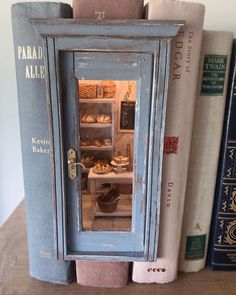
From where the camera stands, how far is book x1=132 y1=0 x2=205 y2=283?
18.9 inches

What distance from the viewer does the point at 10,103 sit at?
0.83 metres

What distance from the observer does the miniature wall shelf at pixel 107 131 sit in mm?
462

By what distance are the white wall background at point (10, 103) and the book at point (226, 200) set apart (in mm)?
226

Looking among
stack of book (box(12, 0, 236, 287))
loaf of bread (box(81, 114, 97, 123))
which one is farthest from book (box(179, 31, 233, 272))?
loaf of bread (box(81, 114, 97, 123))

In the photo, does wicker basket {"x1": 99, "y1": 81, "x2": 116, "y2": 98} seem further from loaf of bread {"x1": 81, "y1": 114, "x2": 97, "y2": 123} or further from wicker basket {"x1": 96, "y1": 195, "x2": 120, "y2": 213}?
wicker basket {"x1": 96, "y1": 195, "x2": 120, "y2": 213}

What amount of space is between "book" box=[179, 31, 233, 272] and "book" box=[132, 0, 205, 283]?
1.3 inches

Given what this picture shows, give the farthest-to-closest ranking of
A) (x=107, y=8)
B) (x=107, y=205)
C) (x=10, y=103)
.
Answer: (x=10, y=103) < (x=107, y=205) < (x=107, y=8)

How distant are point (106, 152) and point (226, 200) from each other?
0.29 metres

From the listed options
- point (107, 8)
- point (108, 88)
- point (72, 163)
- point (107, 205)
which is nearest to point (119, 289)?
point (107, 205)

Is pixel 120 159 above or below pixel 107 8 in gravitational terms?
below

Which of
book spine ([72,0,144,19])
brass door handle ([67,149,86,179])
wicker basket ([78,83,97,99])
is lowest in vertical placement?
brass door handle ([67,149,86,179])

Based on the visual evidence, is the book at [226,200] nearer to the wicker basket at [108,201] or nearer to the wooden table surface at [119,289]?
the wooden table surface at [119,289]

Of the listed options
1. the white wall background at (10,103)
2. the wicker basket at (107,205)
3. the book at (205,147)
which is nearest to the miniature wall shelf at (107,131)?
the wicker basket at (107,205)

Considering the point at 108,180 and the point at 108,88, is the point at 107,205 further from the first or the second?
the point at 108,88
